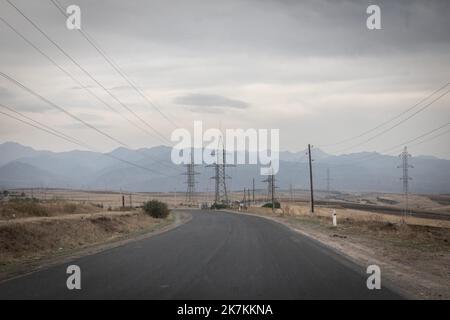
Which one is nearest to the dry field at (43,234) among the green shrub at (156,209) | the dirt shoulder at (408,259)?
the dirt shoulder at (408,259)

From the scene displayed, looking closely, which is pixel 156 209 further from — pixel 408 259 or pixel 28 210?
pixel 408 259

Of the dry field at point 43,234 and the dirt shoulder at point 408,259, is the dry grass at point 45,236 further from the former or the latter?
the dirt shoulder at point 408,259

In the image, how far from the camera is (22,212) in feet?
118

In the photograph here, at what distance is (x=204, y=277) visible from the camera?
1285 centimetres

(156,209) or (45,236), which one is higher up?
(156,209)

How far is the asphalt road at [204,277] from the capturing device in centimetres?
1069

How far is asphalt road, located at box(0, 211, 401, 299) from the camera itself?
10688 millimetres

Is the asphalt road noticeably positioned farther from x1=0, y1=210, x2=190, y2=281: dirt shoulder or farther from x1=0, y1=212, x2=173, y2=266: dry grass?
x1=0, y1=212, x2=173, y2=266: dry grass

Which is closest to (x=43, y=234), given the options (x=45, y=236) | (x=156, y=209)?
(x=45, y=236)

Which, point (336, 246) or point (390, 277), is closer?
point (390, 277)

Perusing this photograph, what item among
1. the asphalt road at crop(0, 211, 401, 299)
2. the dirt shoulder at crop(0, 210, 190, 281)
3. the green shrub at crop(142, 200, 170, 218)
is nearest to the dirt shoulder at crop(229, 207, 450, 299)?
the asphalt road at crop(0, 211, 401, 299)
